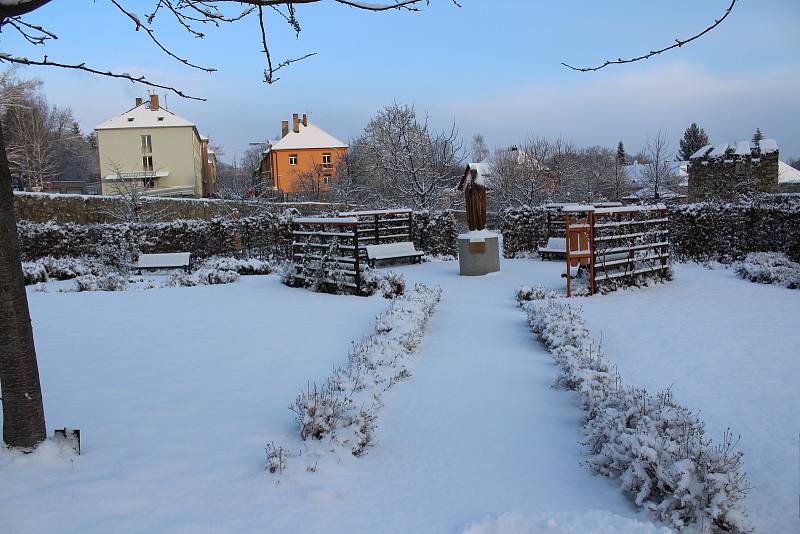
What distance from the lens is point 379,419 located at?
5094 mm

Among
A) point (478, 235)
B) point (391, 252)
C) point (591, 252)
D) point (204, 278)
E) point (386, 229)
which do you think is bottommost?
point (204, 278)

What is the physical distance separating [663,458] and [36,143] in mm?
44224

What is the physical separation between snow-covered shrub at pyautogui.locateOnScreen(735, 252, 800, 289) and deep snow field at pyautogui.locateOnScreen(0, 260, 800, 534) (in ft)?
5.28

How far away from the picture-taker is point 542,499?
11.9ft

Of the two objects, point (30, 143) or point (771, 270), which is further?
point (30, 143)

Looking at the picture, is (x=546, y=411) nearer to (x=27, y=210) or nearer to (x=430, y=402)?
(x=430, y=402)

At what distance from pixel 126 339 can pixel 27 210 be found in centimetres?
1515

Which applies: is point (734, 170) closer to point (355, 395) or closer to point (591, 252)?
point (591, 252)

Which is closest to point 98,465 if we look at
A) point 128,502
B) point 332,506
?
point 128,502

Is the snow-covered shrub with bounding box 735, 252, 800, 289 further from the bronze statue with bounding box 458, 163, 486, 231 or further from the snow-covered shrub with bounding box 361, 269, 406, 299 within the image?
the snow-covered shrub with bounding box 361, 269, 406, 299

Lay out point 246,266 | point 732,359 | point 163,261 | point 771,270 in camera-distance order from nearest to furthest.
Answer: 1. point 732,359
2. point 771,270
3. point 246,266
4. point 163,261

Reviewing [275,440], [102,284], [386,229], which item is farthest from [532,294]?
[386,229]

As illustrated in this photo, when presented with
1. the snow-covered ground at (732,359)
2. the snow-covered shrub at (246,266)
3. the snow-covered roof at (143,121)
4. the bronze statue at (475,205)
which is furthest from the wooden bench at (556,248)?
the snow-covered roof at (143,121)

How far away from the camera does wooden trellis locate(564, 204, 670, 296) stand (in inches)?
441
